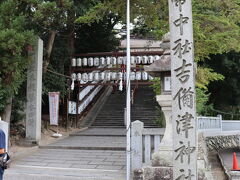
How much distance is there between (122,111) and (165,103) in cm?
1471

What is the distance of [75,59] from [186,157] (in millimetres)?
14905

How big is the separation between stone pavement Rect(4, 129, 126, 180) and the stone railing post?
510 millimetres

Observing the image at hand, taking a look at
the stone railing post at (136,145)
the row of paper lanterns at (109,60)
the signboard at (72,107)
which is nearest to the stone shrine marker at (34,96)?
the signboard at (72,107)

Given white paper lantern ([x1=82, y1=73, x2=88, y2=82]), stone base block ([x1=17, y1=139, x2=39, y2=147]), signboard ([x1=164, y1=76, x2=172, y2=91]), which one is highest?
A: white paper lantern ([x1=82, y1=73, x2=88, y2=82])

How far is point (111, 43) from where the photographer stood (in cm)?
2106

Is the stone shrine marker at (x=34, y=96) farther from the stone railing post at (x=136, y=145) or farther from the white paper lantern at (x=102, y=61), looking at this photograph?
the stone railing post at (x=136, y=145)

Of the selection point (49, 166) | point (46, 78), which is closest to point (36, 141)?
point (49, 166)

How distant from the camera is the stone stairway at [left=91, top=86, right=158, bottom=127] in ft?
63.0

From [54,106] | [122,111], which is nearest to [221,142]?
[54,106]

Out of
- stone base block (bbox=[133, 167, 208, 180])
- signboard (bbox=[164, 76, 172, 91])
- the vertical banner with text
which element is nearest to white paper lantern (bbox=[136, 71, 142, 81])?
the vertical banner with text

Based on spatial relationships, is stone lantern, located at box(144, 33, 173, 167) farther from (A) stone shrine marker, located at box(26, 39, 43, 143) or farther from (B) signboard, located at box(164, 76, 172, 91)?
(A) stone shrine marker, located at box(26, 39, 43, 143)

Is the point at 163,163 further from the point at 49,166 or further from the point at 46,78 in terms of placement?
the point at 46,78

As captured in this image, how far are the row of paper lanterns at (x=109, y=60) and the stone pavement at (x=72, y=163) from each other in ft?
19.8

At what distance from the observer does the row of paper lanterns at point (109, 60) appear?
17234mm
